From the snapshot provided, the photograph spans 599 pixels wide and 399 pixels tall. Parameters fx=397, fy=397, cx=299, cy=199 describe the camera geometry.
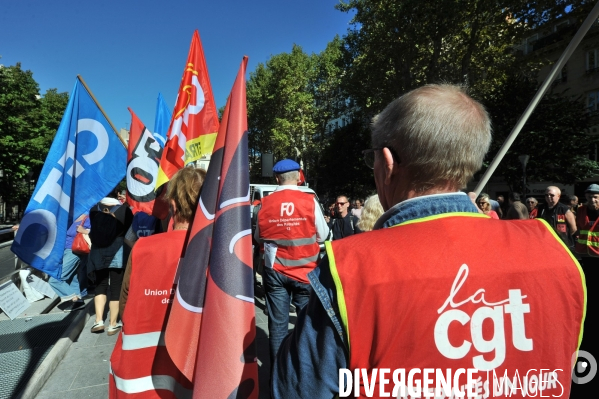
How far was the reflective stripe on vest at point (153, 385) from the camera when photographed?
1.87 meters

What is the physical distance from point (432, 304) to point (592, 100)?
31.4m

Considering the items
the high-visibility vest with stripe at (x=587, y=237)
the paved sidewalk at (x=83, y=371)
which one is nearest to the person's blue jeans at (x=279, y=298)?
the paved sidewalk at (x=83, y=371)

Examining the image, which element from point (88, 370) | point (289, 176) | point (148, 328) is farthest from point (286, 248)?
point (88, 370)

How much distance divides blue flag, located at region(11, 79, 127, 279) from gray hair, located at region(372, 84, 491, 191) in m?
2.89

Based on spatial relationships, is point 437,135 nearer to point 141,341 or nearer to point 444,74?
point 141,341

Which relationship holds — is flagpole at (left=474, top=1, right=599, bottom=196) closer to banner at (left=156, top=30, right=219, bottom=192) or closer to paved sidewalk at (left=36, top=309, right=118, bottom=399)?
banner at (left=156, top=30, right=219, bottom=192)

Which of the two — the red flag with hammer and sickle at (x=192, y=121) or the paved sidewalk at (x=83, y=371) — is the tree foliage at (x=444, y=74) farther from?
the paved sidewalk at (x=83, y=371)

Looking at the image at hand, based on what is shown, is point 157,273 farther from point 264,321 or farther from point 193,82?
point 264,321

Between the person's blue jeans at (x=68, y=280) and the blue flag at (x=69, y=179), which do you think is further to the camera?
the person's blue jeans at (x=68, y=280)

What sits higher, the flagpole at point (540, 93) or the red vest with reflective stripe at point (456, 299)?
the flagpole at point (540, 93)

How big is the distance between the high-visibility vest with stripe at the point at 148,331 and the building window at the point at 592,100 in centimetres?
3058

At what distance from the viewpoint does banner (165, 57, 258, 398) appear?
157 cm

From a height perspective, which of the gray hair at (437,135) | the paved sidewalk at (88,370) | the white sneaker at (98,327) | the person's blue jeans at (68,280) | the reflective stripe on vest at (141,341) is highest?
the gray hair at (437,135)

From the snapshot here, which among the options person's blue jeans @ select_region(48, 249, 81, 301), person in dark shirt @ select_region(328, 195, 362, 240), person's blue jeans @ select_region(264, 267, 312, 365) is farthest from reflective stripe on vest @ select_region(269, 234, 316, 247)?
person in dark shirt @ select_region(328, 195, 362, 240)
